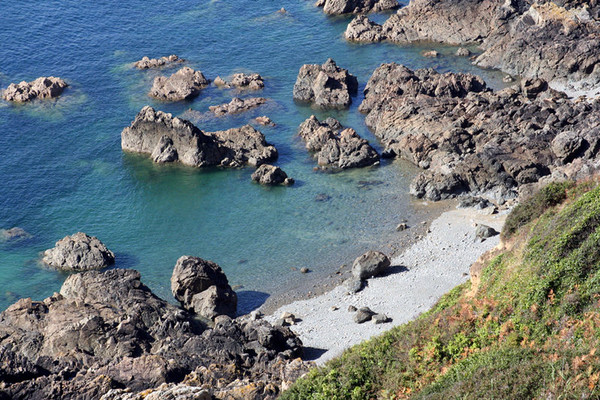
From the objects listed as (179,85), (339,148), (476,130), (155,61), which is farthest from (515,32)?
(155,61)

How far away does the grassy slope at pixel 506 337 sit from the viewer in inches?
1163

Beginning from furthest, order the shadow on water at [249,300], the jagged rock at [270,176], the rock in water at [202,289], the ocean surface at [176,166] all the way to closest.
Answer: the jagged rock at [270,176] → the ocean surface at [176,166] → the shadow on water at [249,300] → the rock in water at [202,289]

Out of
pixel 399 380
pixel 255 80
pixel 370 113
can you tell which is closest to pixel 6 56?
pixel 255 80

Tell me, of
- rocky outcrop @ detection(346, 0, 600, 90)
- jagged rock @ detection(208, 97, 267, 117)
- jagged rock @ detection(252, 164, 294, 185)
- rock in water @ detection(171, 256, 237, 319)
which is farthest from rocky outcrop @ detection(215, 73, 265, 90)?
rock in water @ detection(171, 256, 237, 319)

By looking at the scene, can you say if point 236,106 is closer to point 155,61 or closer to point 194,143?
point 194,143

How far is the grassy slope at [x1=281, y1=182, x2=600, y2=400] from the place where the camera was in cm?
2953

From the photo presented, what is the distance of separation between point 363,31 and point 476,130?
135 ft

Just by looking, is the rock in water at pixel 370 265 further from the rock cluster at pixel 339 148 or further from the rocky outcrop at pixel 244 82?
the rocky outcrop at pixel 244 82

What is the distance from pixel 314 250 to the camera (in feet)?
210

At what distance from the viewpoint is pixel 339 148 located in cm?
7775

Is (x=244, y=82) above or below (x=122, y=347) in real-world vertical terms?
above

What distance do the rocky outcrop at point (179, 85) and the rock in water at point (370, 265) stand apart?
46841mm

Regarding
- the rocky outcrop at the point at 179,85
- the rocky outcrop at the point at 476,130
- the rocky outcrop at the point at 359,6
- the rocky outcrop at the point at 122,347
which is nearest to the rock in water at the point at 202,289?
the rocky outcrop at the point at 122,347

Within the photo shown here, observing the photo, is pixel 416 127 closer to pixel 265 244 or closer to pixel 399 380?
pixel 265 244
